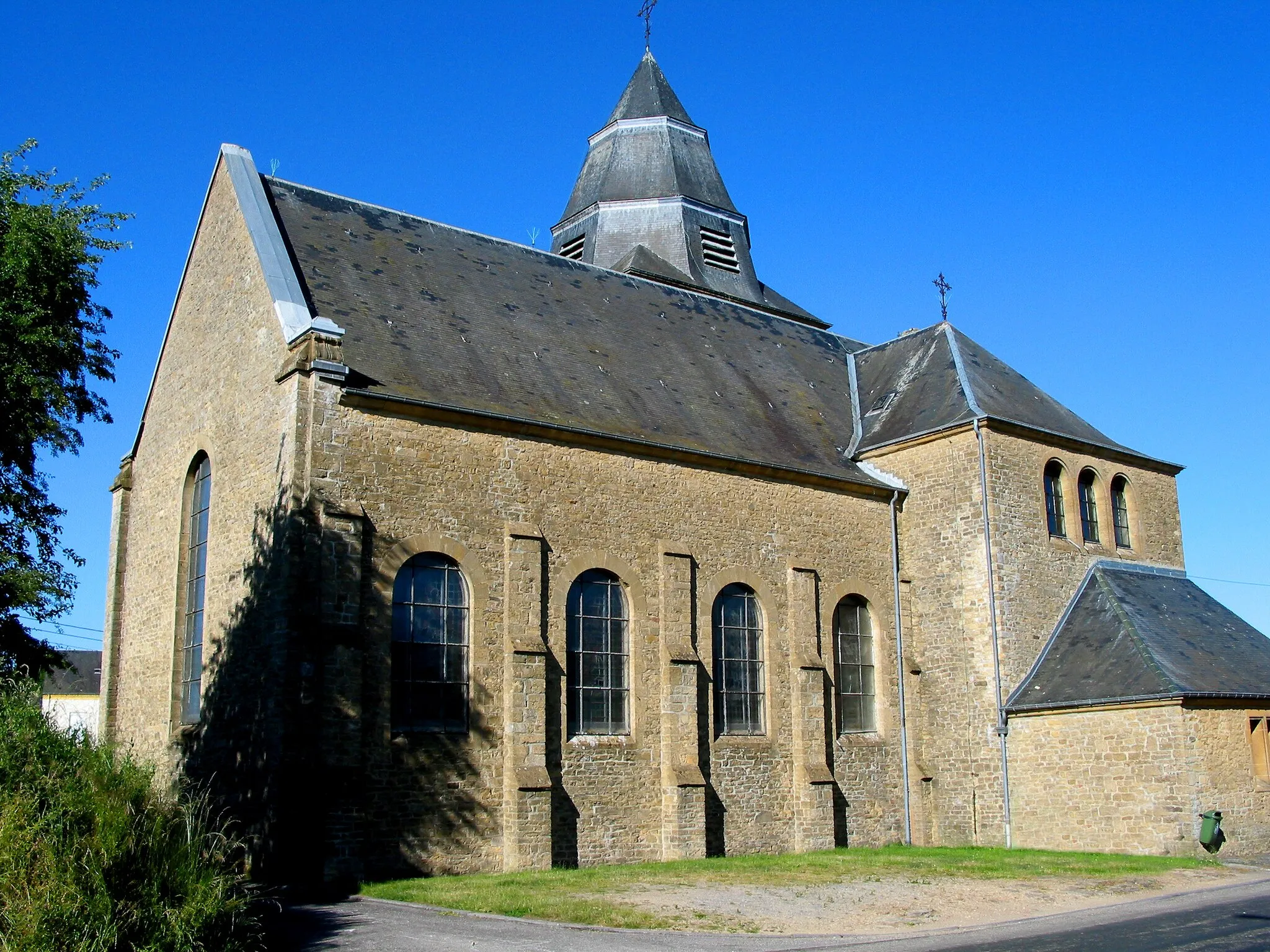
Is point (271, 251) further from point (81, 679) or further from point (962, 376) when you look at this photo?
point (81, 679)

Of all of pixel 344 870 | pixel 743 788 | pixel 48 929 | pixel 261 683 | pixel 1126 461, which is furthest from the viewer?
pixel 1126 461

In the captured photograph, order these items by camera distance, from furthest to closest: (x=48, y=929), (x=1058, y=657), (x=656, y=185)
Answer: (x=656, y=185), (x=1058, y=657), (x=48, y=929)

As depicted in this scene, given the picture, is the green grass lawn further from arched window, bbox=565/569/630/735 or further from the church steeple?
the church steeple

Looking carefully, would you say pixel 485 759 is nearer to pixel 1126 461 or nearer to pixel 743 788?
pixel 743 788

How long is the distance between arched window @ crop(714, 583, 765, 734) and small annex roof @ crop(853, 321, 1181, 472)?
4.86m

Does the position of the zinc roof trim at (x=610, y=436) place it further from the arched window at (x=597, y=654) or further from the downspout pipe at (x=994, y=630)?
the arched window at (x=597, y=654)

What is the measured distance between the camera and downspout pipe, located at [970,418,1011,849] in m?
19.5

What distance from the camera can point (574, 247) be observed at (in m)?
28.5

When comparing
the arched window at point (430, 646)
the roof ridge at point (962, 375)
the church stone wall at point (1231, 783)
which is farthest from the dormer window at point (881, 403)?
the arched window at point (430, 646)

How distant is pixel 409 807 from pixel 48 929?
7589mm

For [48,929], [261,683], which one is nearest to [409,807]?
[261,683]

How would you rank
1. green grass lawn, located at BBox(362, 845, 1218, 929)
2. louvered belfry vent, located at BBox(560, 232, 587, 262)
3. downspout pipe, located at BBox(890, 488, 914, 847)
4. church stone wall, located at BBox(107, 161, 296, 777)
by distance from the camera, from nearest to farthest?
green grass lawn, located at BBox(362, 845, 1218, 929) < church stone wall, located at BBox(107, 161, 296, 777) < downspout pipe, located at BBox(890, 488, 914, 847) < louvered belfry vent, located at BBox(560, 232, 587, 262)

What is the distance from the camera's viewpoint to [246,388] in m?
17.0

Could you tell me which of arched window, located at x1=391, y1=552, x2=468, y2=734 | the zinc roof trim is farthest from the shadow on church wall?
the zinc roof trim
